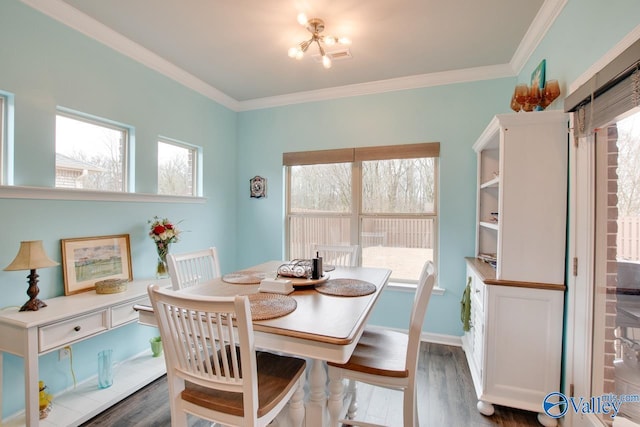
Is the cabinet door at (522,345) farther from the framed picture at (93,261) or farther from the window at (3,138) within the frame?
the window at (3,138)

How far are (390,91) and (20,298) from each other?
11.3ft

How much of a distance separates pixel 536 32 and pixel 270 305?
2.65m

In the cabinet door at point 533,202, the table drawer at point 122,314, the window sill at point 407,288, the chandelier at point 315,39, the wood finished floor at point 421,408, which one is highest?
the chandelier at point 315,39

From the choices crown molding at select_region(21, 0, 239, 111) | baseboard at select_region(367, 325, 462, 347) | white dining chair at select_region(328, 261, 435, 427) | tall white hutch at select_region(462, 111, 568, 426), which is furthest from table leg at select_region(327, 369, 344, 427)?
crown molding at select_region(21, 0, 239, 111)

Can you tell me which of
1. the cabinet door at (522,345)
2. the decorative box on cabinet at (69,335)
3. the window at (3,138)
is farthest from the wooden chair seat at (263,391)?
the window at (3,138)

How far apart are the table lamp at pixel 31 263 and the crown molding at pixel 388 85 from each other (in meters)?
2.65

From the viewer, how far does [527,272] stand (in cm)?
181

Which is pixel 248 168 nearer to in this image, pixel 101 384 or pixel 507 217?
pixel 101 384

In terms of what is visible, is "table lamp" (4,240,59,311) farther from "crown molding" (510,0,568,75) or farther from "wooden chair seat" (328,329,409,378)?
"crown molding" (510,0,568,75)

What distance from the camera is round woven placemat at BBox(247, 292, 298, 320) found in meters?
1.32

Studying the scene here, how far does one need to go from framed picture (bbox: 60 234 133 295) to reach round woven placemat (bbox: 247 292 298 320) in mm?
1420

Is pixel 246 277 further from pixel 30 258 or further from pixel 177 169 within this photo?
pixel 177 169

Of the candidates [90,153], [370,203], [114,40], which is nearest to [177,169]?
[90,153]

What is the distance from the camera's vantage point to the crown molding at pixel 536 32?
1882mm
